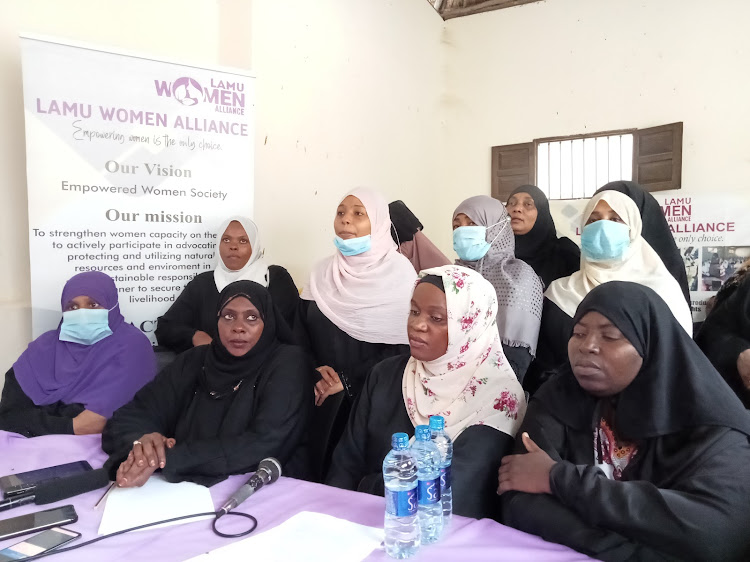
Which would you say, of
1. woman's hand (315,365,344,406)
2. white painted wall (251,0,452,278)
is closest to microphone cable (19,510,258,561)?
woman's hand (315,365,344,406)

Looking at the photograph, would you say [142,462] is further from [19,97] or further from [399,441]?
[19,97]

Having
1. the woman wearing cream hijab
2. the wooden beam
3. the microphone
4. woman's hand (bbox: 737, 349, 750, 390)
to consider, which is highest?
the wooden beam

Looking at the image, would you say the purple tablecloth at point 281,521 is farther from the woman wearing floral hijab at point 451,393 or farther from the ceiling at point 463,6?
the ceiling at point 463,6

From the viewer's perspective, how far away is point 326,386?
1.93m

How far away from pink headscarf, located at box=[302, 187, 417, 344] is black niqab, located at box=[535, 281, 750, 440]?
1100 millimetres

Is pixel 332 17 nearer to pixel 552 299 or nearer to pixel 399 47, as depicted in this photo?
pixel 399 47

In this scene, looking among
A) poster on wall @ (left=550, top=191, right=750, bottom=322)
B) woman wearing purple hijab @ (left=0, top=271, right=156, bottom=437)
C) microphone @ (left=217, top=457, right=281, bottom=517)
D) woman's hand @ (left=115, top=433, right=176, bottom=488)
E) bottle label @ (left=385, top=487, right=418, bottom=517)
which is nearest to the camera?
bottle label @ (left=385, top=487, right=418, bottom=517)

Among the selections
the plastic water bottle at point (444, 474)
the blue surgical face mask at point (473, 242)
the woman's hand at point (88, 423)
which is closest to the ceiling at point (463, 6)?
the blue surgical face mask at point (473, 242)

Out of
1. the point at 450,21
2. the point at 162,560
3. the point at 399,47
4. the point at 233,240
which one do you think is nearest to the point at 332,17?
the point at 399,47

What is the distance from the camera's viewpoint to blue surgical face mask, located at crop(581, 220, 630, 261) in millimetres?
2240

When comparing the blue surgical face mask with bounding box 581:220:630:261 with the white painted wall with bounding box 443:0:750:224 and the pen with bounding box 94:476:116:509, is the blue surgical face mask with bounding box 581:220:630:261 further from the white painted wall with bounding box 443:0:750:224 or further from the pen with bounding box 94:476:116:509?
the white painted wall with bounding box 443:0:750:224

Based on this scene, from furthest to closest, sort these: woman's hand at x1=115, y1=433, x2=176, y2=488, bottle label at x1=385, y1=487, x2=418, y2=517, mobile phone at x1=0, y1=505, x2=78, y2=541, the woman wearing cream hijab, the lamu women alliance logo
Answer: the lamu women alliance logo → the woman wearing cream hijab → woman's hand at x1=115, y1=433, x2=176, y2=488 → mobile phone at x1=0, y1=505, x2=78, y2=541 → bottle label at x1=385, y1=487, x2=418, y2=517

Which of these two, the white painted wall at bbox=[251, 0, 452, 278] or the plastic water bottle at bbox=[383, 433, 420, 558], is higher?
the white painted wall at bbox=[251, 0, 452, 278]

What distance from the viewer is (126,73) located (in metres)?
2.58
